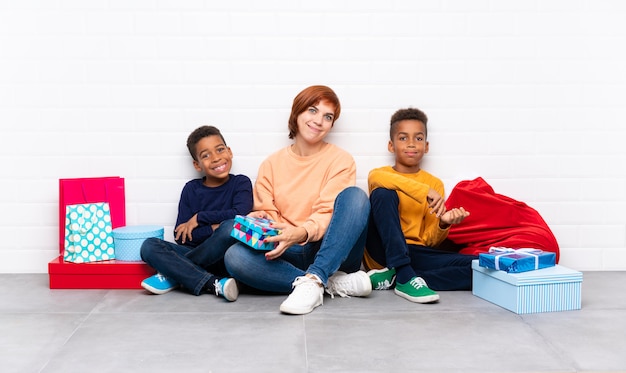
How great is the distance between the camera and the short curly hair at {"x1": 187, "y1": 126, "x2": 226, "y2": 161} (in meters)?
3.36

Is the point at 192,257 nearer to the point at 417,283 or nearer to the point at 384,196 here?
the point at 384,196

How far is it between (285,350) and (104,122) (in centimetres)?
178

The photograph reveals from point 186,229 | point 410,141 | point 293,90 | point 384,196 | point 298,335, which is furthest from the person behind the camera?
point 293,90

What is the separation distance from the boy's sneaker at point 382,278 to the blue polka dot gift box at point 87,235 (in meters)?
1.25

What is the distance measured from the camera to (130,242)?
3273 mm

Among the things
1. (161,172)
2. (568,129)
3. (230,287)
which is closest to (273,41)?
(161,172)

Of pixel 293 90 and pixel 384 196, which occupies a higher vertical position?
pixel 293 90

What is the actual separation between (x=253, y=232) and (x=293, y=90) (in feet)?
3.12

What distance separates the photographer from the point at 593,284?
10.9ft

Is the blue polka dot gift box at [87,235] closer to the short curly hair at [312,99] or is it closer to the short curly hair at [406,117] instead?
the short curly hair at [312,99]

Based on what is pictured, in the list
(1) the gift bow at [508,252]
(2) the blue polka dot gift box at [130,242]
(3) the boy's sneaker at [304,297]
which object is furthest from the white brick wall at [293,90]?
(3) the boy's sneaker at [304,297]

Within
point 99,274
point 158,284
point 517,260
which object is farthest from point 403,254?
point 99,274

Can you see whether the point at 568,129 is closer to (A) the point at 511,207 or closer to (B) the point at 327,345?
(A) the point at 511,207

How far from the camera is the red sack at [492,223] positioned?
3.28 metres
